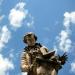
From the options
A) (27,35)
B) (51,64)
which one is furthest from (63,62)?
(27,35)

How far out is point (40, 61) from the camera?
1683cm

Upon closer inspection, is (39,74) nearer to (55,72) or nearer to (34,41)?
(55,72)

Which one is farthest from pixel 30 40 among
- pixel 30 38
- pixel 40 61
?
pixel 40 61

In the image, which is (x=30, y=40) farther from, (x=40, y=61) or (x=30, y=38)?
(x=40, y=61)

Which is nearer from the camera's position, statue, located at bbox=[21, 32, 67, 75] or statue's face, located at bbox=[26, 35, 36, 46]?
statue, located at bbox=[21, 32, 67, 75]

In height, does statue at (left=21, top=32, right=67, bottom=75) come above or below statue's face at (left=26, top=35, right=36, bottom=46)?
below

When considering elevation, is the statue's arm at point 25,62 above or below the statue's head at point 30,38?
below

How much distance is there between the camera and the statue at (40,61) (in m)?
16.8

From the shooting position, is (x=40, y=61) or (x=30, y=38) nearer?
(x=40, y=61)

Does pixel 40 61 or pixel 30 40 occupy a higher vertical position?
pixel 30 40

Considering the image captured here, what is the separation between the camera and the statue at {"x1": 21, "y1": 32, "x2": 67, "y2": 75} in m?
16.8

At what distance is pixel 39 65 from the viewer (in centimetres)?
1684

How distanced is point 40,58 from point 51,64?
1.49 ft

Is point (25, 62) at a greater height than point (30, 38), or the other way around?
point (30, 38)
